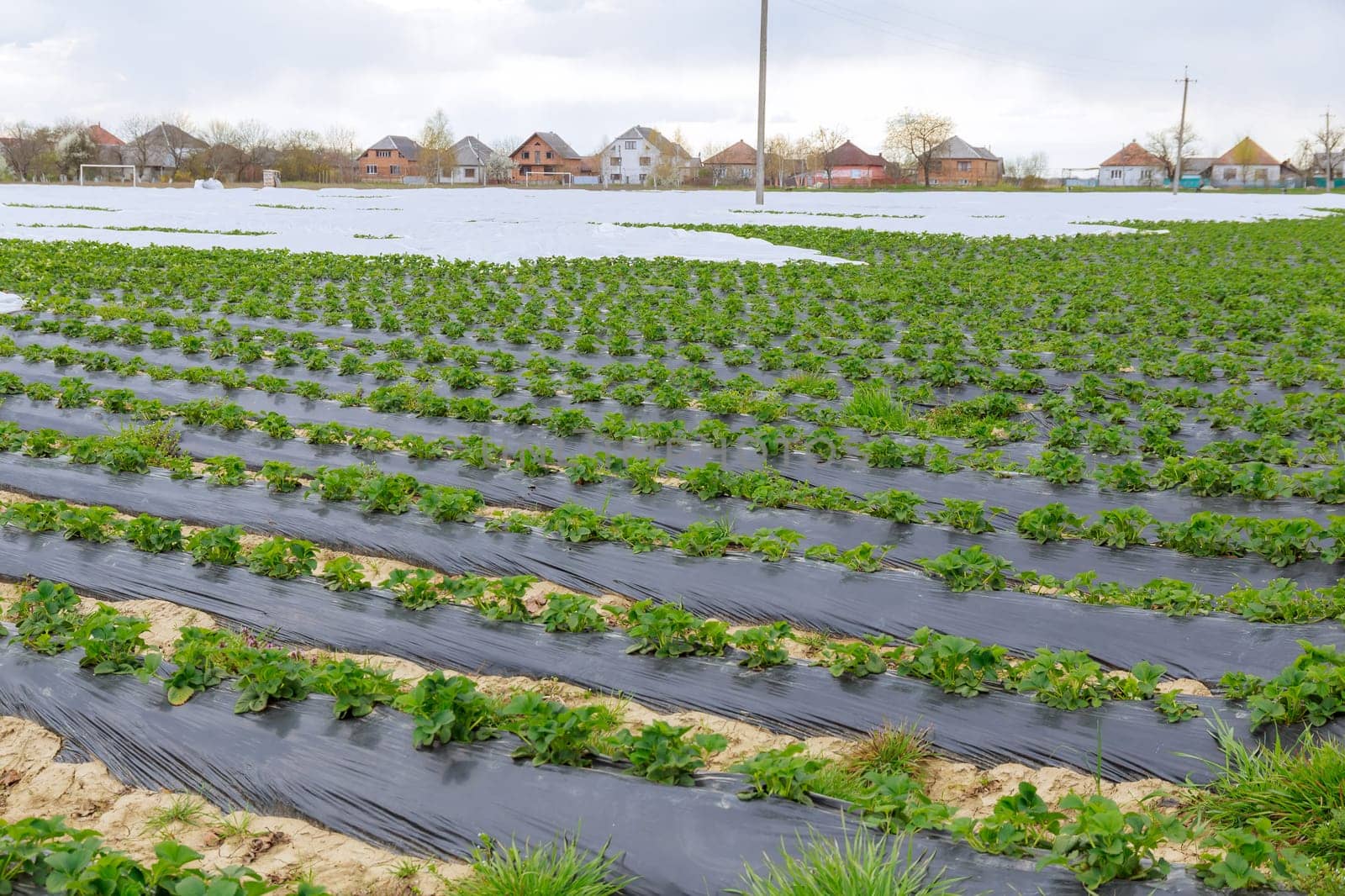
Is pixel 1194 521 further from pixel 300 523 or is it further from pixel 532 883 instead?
pixel 300 523

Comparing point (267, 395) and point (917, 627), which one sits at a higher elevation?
point (267, 395)

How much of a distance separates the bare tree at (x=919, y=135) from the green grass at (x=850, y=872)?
83.9 metres

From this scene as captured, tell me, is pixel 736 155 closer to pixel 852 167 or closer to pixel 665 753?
pixel 852 167

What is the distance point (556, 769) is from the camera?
11.6 ft

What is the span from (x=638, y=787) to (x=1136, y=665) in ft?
6.71

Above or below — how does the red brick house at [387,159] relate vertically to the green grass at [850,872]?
above

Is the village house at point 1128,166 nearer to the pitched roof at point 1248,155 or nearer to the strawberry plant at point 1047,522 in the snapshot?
the pitched roof at point 1248,155

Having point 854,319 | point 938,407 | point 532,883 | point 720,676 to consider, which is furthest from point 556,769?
point 854,319

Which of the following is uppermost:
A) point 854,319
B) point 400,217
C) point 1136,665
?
point 400,217

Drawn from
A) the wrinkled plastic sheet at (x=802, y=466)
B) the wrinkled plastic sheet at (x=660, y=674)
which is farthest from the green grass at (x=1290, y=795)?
the wrinkled plastic sheet at (x=802, y=466)

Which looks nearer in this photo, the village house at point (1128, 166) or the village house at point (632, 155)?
the village house at point (632, 155)

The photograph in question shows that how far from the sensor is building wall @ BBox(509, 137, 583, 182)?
10544cm

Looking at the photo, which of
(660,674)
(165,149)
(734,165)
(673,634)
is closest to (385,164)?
(165,149)

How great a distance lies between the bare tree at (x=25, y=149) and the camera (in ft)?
249
